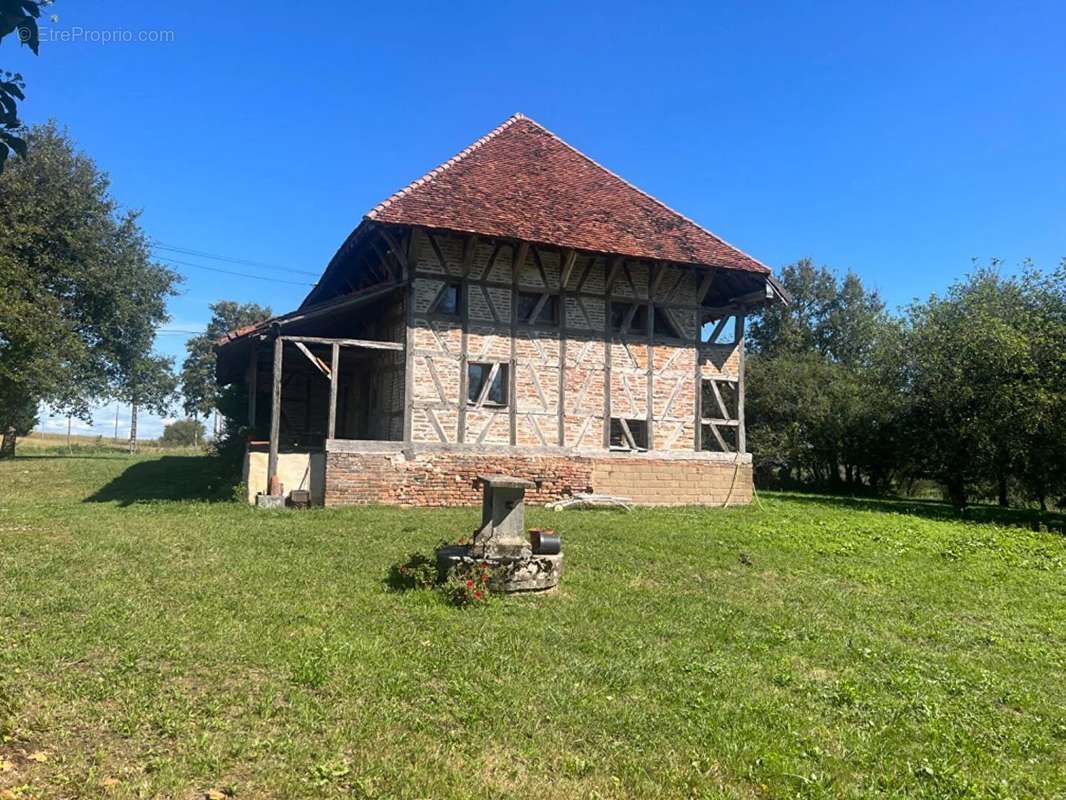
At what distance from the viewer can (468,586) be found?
22.8ft

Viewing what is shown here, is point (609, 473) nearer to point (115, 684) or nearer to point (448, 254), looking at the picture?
point (448, 254)

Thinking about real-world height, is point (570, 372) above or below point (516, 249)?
below

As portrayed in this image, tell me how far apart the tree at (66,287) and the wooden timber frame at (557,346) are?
15.4m

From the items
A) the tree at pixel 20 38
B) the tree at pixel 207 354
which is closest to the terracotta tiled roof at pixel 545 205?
the tree at pixel 20 38

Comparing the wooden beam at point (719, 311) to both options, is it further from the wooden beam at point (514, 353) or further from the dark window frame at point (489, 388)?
the dark window frame at point (489, 388)

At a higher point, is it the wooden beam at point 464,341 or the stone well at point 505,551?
the wooden beam at point 464,341

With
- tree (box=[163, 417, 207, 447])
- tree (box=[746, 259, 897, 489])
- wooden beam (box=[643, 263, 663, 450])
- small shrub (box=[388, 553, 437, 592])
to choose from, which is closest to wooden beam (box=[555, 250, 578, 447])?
wooden beam (box=[643, 263, 663, 450])

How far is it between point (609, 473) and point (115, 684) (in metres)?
12.9

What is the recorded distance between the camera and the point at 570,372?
16.9 meters

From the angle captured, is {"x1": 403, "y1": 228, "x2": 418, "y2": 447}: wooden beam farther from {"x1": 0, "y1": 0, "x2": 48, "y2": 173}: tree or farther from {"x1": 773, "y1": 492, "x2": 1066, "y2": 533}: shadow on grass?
{"x1": 0, "y1": 0, "x2": 48, "y2": 173}: tree

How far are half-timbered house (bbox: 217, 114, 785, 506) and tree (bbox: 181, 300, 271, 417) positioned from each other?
41.1 metres

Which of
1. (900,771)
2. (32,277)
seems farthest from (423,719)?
(32,277)

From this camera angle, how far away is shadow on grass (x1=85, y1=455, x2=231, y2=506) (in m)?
16.2

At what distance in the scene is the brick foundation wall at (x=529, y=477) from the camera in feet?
48.2
